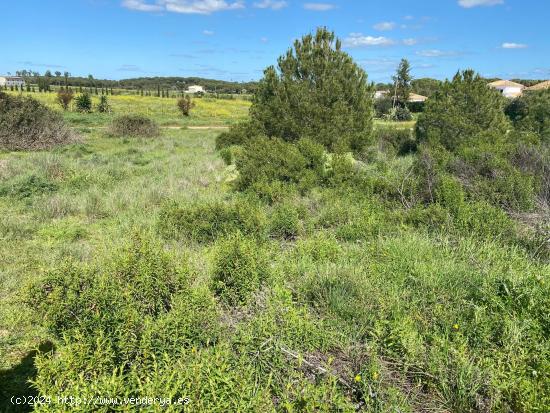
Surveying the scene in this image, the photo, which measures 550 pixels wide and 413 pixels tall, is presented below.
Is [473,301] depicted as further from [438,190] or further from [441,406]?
[438,190]

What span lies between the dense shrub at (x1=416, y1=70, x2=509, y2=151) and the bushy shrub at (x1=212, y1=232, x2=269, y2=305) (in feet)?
30.8

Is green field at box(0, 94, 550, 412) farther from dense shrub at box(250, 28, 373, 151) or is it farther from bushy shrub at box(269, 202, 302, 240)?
dense shrub at box(250, 28, 373, 151)

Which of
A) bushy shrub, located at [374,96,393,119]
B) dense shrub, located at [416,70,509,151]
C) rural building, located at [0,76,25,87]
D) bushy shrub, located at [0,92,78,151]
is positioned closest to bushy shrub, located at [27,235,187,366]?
dense shrub, located at [416,70,509,151]

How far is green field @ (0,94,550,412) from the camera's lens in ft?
8.18

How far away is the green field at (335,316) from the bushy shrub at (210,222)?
32 mm

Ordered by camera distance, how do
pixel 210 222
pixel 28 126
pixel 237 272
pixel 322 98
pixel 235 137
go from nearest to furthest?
pixel 237 272, pixel 210 222, pixel 322 98, pixel 235 137, pixel 28 126

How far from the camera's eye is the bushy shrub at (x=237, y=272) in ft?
12.2

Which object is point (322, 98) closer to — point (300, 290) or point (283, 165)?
point (283, 165)

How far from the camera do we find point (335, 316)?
3457 mm

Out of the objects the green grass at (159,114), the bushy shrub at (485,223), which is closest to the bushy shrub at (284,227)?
the bushy shrub at (485,223)

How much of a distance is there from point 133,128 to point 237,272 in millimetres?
20883

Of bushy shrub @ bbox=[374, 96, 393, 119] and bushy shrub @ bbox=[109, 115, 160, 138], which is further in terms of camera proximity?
bushy shrub @ bbox=[374, 96, 393, 119]

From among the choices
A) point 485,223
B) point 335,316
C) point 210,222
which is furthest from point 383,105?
point 335,316

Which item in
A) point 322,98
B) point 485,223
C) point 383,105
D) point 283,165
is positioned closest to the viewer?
point 485,223
